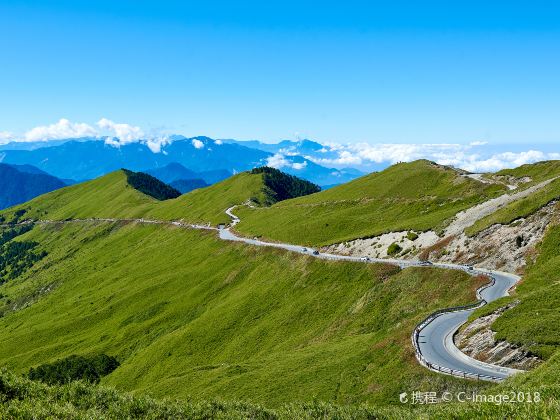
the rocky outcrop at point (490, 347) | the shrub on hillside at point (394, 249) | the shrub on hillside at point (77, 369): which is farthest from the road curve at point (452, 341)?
the shrub on hillside at point (77, 369)

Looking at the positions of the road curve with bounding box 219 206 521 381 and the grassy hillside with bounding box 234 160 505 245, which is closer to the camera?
the road curve with bounding box 219 206 521 381

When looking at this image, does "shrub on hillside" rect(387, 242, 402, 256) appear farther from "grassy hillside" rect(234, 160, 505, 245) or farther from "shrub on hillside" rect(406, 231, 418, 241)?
"grassy hillside" rect(234, 160, 505, 245)

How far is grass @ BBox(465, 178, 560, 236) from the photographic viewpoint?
80.1 metres

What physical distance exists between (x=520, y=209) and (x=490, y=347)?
48.2m

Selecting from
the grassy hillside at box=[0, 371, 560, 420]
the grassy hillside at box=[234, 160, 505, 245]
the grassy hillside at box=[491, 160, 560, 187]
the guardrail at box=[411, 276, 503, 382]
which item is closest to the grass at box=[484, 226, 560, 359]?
the guardrail at box=[411, 276, 503, 382]

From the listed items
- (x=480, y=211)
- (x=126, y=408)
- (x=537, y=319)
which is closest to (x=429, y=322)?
(x=537, y=319)

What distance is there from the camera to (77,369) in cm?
9094

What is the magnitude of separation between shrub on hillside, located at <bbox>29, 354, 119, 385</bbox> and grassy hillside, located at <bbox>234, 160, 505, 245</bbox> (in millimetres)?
60899

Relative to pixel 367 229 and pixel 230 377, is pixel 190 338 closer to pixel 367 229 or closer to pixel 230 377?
pixel 230 377

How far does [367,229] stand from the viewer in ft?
396

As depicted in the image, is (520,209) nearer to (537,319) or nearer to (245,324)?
(537,319)

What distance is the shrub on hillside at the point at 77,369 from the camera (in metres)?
87.1

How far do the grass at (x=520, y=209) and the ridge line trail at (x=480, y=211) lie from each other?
3.49 metres

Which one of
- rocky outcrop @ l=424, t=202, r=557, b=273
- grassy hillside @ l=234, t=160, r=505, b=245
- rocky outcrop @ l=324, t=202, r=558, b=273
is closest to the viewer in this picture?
rocky outcrop @ l=424, t=202, r=557, b=273
